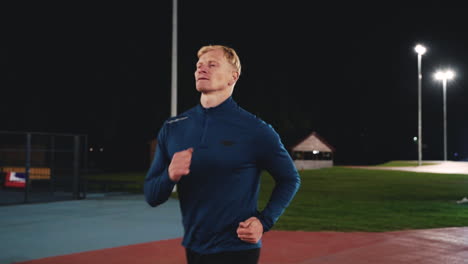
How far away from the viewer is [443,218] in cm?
1445

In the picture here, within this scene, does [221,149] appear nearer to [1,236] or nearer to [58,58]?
[1,236]

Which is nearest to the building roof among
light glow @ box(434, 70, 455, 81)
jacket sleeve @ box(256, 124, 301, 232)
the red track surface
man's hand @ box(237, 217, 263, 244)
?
light glow @ box(434, 70, 455, 81)

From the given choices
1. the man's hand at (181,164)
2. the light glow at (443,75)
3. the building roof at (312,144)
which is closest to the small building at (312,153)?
the building roof at (312,144)

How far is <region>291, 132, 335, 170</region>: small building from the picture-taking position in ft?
198

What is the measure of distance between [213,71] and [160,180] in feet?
1.93

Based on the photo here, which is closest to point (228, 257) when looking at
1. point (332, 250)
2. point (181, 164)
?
point (181, 164)

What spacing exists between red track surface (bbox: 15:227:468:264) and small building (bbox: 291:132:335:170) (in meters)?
47.9

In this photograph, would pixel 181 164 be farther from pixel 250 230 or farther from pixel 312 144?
pixel 312 144

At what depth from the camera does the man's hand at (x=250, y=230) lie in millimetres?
2582

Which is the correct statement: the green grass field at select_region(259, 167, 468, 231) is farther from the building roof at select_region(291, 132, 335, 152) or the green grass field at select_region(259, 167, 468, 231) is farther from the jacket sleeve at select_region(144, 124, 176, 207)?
the building roof at select_region(291, 132, 335, 152)

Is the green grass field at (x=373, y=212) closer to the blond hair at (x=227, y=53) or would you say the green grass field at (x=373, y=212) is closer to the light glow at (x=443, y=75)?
the blond hair at (x=227, y=53)

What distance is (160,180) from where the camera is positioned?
103 inches

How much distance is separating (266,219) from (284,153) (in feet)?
1.14

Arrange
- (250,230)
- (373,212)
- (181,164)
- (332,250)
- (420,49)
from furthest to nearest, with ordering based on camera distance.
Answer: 1. (420,49)
2. (373,212)
3. (332,250)
4. (250,230)
5. (181,164)
